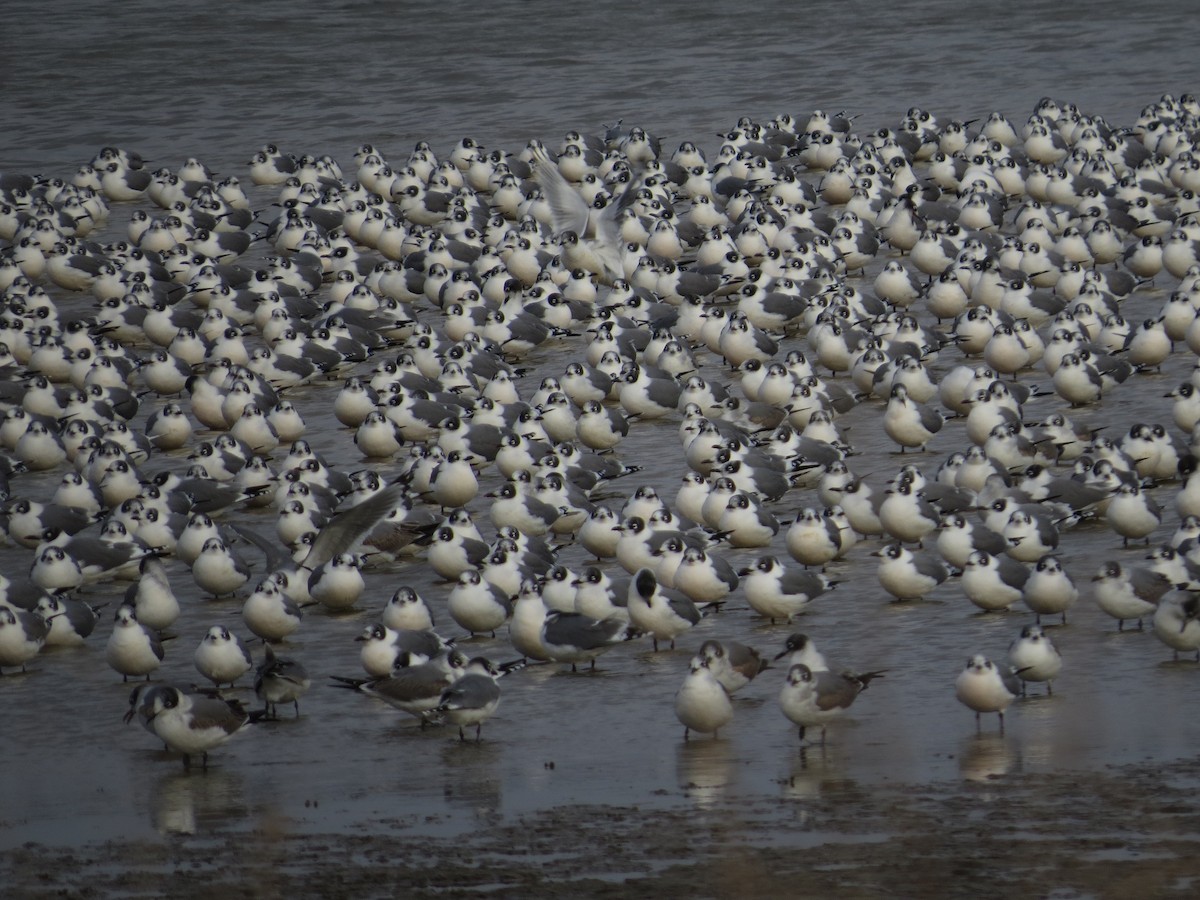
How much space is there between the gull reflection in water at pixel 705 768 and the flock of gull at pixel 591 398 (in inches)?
5.5

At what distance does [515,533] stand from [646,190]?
1232cm

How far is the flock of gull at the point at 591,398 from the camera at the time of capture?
14.4 meters

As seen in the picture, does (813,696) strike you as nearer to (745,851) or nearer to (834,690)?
(834,690)

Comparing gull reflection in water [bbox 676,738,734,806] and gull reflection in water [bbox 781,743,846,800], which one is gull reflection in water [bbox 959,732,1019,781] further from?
gull reflection in water [bbox 676,738,734,806]

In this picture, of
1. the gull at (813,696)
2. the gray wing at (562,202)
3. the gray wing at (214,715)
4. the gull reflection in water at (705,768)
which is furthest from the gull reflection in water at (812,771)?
the gray wing at (562,202)

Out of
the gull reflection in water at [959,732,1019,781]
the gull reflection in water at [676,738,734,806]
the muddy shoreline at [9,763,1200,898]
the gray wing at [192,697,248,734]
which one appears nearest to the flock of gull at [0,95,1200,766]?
the gray wing at [192,697,248,734]

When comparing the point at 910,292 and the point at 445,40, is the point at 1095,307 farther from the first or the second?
the point at 445,40

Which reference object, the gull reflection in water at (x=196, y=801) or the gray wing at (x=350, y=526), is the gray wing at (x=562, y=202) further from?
the gull reflection in water at (x=196, y=801)

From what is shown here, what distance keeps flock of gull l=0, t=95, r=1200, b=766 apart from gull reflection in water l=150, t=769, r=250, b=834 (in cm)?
24

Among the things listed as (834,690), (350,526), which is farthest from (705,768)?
(350,526)

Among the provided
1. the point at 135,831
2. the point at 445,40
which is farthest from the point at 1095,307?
the point at 445,40

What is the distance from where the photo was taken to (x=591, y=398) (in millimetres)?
20219

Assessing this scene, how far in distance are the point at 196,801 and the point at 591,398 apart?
8.78 meters

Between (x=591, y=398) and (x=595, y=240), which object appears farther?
(x=595, y=240)
